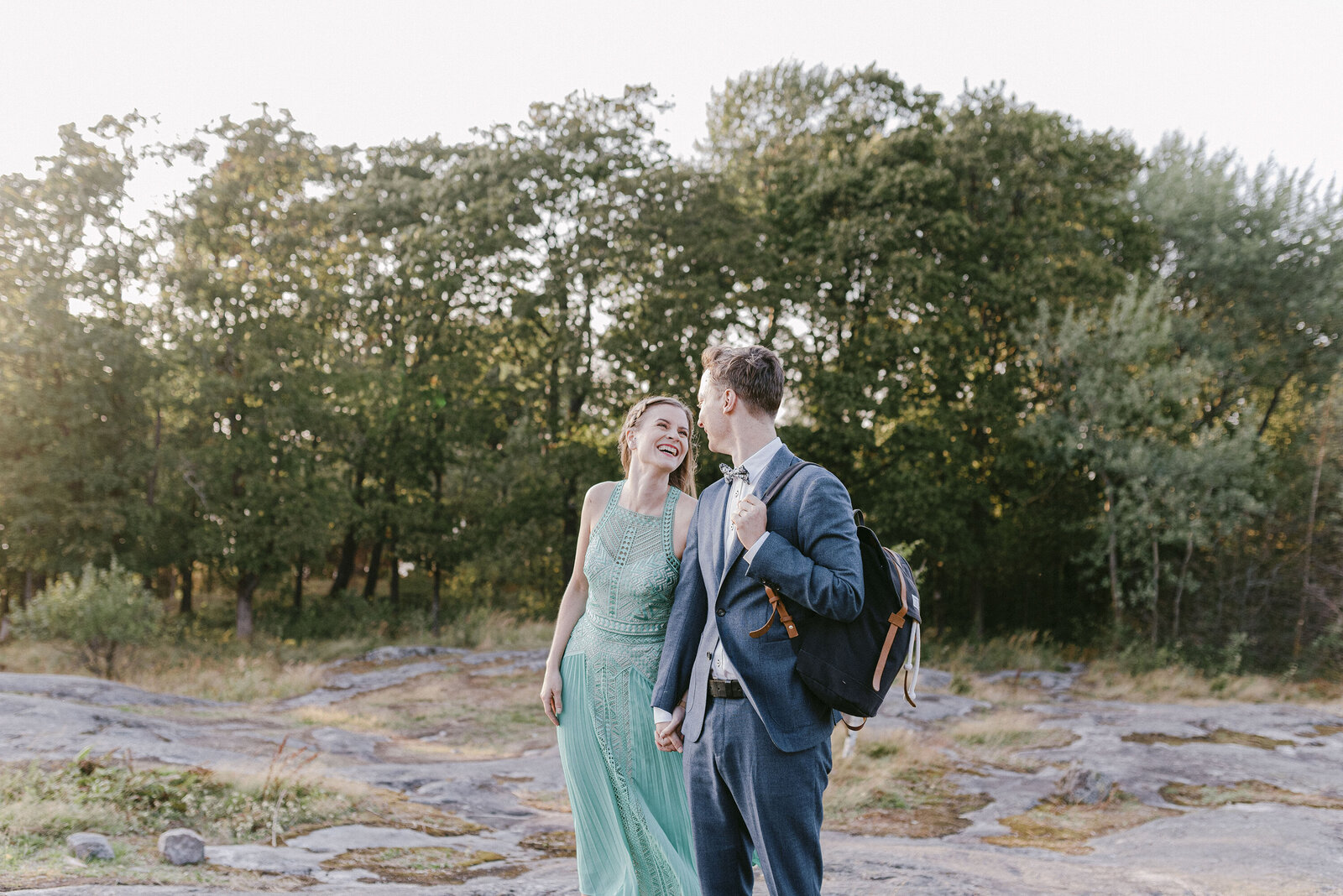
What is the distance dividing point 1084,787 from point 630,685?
290 inches

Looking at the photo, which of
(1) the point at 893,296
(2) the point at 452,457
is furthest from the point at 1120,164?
(2) the point at 452,457

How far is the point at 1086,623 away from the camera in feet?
75.5

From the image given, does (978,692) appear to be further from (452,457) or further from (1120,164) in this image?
(1120,164)

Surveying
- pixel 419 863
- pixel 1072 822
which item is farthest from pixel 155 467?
pixel 1072 822

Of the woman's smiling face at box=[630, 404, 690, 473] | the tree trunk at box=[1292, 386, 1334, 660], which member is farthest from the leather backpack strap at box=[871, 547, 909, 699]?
the tree trunk at box=[1292, 386, 1334, 660]

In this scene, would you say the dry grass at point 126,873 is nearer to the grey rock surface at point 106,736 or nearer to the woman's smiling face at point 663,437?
the grey rock surface at point 106,736

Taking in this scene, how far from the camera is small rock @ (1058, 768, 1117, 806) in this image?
28.9 ft

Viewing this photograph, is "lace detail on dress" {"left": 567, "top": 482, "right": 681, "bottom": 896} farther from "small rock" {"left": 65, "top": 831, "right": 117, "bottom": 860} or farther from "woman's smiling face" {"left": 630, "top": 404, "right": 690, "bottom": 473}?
"small rock" {"left": 65, "top": 831, "right": 117, "bottom": 860}

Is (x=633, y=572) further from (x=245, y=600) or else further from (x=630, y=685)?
(x=245, y=600)

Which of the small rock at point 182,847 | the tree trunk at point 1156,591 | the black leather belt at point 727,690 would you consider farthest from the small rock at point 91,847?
the tree trunk at point 1156,591

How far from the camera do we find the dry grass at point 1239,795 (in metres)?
8.57

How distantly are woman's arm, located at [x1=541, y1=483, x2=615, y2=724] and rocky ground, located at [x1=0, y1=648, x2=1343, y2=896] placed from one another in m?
1.55

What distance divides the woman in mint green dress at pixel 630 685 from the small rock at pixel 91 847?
288 centimetres

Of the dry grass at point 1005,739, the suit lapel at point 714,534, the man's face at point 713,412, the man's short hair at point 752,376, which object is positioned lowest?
the dry grass at point 1005,739
